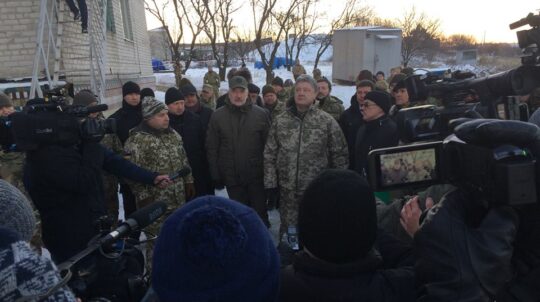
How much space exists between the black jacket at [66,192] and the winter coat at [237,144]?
1604 mm

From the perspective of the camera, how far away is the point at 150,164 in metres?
3.30

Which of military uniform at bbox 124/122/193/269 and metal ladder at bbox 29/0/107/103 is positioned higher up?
metal ladder at bbox 29/0/107/103

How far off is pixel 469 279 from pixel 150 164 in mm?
2688

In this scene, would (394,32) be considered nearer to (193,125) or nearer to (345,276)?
(193,125)

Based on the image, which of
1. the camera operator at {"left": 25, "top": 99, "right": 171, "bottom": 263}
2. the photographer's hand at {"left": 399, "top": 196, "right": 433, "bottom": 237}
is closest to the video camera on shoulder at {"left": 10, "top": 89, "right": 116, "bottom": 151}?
the camera operator at {"left": 25, "top": 99, "right": 171, "bottom": 263}

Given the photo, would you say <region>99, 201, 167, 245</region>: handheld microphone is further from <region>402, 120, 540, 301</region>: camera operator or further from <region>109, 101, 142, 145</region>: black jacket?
<region>109, 101, 142, 145</region>: black jacket

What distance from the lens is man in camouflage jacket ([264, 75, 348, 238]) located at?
11.6 ft

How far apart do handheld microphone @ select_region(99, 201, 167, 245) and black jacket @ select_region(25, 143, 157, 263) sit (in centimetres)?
92

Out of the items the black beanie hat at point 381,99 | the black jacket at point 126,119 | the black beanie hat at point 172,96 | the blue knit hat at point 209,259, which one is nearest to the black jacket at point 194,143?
the black beanie hat at point 172,96

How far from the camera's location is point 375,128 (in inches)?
134

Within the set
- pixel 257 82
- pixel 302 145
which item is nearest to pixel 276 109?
pixel 302 145

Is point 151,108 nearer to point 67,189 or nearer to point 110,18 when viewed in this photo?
point 67,189

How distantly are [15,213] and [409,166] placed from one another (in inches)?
52.9

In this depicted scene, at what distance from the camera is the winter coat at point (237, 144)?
3980mm
